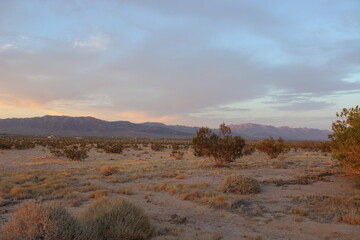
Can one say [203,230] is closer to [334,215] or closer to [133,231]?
[133,231]

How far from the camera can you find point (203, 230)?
7.75 metres

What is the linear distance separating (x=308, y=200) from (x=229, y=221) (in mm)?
4180

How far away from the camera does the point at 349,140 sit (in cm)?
1238

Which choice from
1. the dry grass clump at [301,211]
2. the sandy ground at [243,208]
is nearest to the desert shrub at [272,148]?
the sandy ground at [243,208]

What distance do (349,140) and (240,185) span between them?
515 centimetres

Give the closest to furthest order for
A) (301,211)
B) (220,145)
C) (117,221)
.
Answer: (117,221)
(301,211)
(220,145)

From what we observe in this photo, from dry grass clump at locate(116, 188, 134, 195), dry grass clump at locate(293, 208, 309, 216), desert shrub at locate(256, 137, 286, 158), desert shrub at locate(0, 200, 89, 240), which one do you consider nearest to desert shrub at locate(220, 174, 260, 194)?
dry grass clump at locate(293, 208, 309, 216)

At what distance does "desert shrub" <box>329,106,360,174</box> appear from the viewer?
12305 millimetres

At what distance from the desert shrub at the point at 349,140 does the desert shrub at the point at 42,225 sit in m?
11.4

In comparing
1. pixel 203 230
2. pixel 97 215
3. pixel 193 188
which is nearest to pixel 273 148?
pixel 193 188

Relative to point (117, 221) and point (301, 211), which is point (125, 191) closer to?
point (117, 221)

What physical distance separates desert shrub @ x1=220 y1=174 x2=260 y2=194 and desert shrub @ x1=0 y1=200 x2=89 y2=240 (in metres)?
7.97

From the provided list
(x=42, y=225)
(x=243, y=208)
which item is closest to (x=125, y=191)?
(x=243, y=208)

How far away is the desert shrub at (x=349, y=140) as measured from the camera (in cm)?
1230
